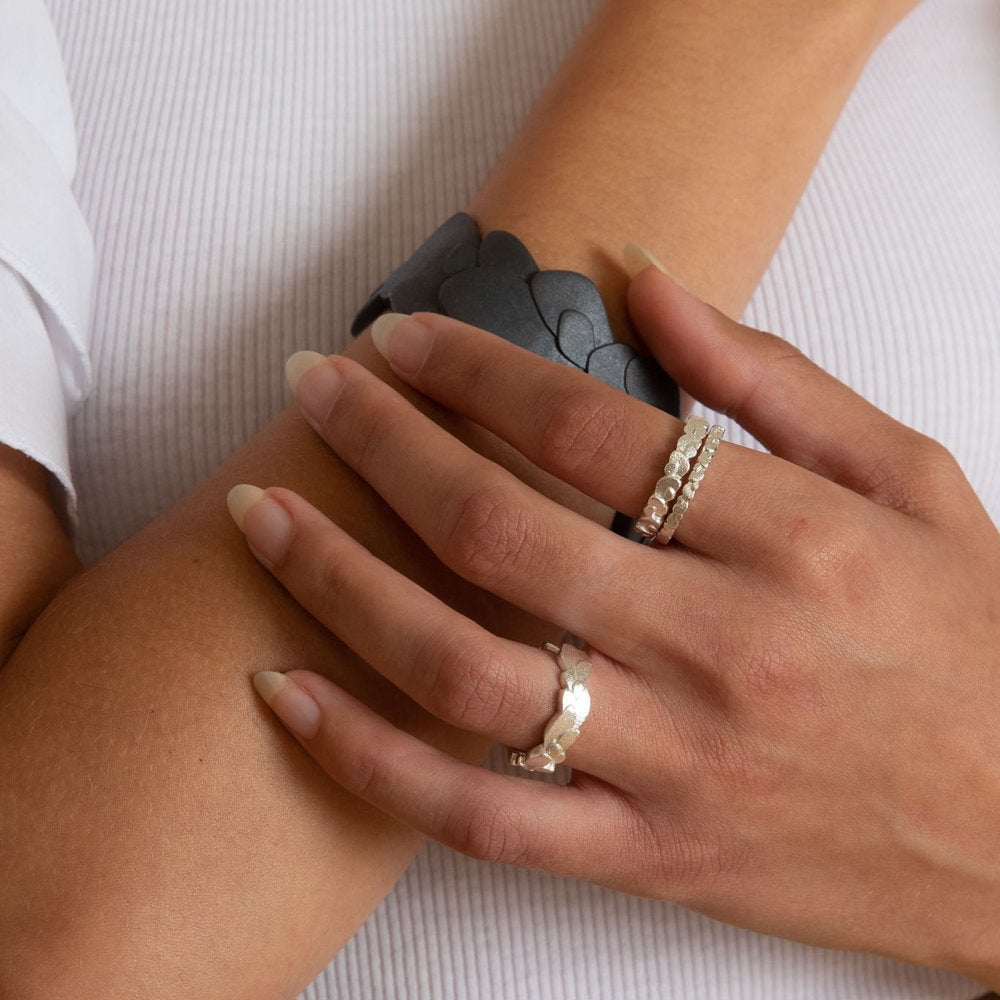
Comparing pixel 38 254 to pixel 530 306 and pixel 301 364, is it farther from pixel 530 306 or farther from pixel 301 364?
pixel 530 306

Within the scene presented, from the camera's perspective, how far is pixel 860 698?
→ 605 millimetres

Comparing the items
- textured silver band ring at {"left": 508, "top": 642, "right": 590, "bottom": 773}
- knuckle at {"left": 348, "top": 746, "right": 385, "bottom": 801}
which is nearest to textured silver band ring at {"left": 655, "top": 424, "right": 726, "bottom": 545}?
textured silver band ring at {"left": 508, "top": 642, "right": 590, "bottom": 773}

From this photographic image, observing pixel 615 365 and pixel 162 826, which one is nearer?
pixel 162 826

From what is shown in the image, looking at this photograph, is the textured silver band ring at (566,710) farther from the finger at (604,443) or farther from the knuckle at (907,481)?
the knuckle at (907,481)

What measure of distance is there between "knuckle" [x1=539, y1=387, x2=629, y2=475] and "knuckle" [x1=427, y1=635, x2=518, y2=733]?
0.12 meters

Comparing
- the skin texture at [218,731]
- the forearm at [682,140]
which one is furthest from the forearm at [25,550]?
→ the forearm at [682,140]

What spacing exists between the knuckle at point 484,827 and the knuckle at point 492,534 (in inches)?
4.8

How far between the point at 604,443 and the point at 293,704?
0.23m

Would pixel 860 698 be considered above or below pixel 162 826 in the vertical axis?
above

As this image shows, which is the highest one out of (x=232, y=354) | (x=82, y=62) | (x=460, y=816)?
(x=82, y=62)

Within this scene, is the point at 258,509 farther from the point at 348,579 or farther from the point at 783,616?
the point at 783,616

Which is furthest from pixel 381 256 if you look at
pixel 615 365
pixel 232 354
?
pixel 615 365

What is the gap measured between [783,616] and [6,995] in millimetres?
450

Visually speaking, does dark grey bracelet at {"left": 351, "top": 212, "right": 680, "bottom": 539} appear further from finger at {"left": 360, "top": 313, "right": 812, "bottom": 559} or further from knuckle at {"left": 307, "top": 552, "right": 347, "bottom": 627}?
knuckle at {"left": 307, "top": 552, "right": 347, "bottom": 627}
